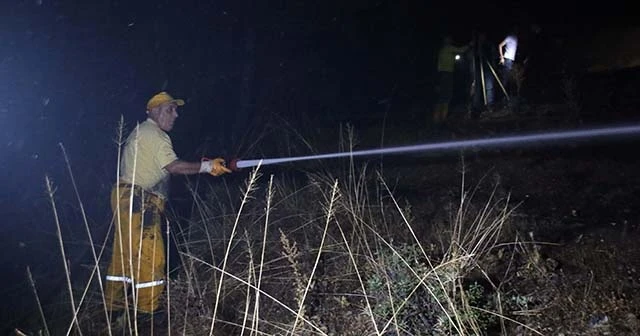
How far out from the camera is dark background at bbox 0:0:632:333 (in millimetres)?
5035

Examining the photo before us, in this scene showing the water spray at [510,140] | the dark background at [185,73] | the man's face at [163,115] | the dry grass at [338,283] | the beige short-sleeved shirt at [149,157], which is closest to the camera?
the dry grass at [338,283]

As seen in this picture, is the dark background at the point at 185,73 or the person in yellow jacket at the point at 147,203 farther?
the dark background at the point at 185,73

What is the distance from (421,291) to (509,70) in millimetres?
6219

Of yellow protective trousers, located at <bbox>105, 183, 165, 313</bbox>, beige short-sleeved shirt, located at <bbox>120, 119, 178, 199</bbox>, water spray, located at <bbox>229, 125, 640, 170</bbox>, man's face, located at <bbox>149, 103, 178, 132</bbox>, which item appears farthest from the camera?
water spray, located at <bbox>229, 125, 640, 170</bbox>

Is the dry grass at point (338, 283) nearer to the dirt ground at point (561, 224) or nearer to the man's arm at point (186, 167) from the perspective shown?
the dirt ground at point (561, 224)

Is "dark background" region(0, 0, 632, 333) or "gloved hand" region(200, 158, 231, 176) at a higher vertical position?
"dark background" region(0, 0, 632, 333)

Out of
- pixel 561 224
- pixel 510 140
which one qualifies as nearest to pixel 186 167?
pixel 561 224

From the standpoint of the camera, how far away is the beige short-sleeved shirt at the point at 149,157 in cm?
377

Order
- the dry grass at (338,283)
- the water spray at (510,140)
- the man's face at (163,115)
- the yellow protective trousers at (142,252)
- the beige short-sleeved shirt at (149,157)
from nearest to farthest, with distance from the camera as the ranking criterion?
the dry grass at (338,283), the yellow protective trousers at (142,252), the beige short-sleeved shirt at (149,157), the man's face at (163,115), the water spray at (510,140)

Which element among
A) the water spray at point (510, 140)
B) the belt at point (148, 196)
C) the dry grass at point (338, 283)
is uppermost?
the water spray at point (510, 140)

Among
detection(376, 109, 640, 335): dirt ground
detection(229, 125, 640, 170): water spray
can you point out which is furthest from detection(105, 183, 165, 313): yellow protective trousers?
detection(376, 109, 640, 335): dirt ground

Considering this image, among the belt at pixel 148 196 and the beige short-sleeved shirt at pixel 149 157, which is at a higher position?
the beige short-sleeved shirt at pixel 149 157

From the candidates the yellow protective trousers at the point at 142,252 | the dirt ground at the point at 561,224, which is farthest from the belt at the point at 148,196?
the dirt ground at the point at 561,224

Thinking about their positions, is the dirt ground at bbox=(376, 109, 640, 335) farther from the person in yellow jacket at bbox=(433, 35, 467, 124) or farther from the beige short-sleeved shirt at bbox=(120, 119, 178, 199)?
the beige short-sleeved shirt at bbox=(120, 119, 178, 199)
